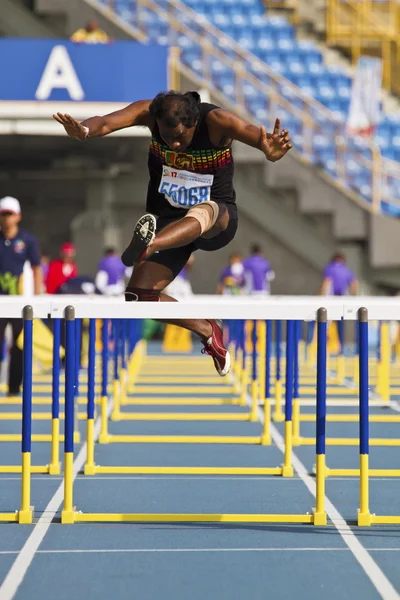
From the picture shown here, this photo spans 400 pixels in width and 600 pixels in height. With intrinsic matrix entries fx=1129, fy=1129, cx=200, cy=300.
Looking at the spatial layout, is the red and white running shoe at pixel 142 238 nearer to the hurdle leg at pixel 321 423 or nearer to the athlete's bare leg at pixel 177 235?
the athlete's bare leg at pixel 177 235

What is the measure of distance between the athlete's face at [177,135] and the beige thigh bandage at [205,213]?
32 centimetres

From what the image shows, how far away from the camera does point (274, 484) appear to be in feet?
21.5

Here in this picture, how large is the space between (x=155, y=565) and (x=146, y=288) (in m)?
1.66

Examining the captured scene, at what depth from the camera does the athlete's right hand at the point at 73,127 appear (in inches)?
200

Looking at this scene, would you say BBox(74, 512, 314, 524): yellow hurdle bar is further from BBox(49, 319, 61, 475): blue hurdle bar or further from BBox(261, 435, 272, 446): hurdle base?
BBox(261, 435, 272, 446): hurdle base

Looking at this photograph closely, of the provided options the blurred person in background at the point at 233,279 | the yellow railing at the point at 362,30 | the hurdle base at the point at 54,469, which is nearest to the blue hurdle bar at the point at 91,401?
the hurdle base at the point at 54,469

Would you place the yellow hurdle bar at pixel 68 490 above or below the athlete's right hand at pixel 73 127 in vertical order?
below

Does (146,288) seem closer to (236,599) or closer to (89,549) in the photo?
(89,549)

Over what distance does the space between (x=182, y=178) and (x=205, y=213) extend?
0.24 meters

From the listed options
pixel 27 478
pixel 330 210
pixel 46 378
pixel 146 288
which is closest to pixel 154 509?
pixel 27 478

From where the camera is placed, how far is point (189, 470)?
6762 mm

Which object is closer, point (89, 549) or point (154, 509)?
point (89, 549)

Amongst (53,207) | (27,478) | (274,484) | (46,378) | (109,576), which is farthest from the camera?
(53,207)

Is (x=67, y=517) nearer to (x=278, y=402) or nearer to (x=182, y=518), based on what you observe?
(x=182, y=518)
